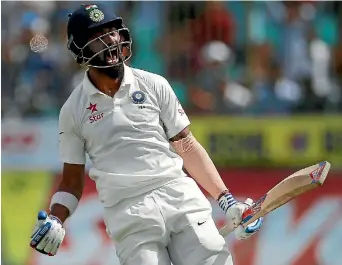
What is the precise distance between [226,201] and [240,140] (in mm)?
3912

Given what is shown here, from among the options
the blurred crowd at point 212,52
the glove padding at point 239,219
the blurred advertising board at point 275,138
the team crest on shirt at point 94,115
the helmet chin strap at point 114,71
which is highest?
the helmet chin strap at point 114,71

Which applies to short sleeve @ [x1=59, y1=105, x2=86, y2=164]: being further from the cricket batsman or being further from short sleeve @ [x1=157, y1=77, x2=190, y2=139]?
short sleeve @ [x1=157, y1=77, x2=190, y2=139]

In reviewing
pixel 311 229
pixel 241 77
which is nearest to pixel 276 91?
pixel 241 77

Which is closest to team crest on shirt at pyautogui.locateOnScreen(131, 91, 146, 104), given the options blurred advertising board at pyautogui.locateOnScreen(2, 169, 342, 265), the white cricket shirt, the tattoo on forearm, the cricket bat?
the white cricket shirt

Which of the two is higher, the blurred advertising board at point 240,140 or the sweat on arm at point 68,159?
the sweat on arm at point 68,159

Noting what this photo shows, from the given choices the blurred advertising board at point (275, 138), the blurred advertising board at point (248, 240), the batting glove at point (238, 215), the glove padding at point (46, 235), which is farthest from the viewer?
the blurred advertising board at point (248, 240)

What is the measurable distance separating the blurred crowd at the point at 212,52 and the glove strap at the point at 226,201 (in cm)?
410

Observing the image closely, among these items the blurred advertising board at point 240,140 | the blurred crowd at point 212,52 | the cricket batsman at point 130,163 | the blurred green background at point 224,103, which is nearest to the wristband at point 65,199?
the cricket batsman at point 130,163

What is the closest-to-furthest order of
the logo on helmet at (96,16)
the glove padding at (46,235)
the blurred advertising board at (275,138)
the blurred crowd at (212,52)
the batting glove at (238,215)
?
the glove padding at (46,235), the logo on helmet at (96,16), the batting glove at (238,215), the blurred advertising board at (275,138), the blurred crowd at (212,52)

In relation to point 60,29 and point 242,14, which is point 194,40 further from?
point 60,29

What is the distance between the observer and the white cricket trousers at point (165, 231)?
4.36 metres

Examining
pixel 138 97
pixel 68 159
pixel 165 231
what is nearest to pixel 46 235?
pixel 68 159

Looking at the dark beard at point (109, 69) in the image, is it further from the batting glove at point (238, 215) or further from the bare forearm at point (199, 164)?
the batting glove at point (238, 215)

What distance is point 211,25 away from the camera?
9164 mm
